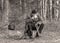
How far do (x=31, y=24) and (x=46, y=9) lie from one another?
6569mm

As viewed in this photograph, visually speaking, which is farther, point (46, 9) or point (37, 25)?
point (46, 9)

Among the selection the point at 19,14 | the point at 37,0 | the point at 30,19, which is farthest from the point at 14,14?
the point at 30,19

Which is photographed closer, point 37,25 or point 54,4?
point 37,25

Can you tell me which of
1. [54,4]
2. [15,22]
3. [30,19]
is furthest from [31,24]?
[54,4]

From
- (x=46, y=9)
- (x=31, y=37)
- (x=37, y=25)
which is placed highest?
(x=46, y=9)

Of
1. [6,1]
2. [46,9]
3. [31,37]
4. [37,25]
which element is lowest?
[31,37]

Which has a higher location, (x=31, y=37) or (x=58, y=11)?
(x=58, y=11)

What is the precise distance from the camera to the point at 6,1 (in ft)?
41.6

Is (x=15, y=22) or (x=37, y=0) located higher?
(x=37, y=0)

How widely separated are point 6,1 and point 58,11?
4.58 meters

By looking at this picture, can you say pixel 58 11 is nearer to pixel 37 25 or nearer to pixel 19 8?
pixel 19 8

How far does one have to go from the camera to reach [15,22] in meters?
12.8

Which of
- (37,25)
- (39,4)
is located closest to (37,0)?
(39,4)

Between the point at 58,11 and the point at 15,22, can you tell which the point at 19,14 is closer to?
the point at 15,22
